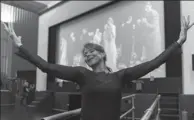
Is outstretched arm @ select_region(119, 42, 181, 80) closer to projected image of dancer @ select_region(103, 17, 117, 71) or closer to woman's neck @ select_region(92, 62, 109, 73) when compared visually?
woman's neck @ select_region(92, 62, 109, 73)

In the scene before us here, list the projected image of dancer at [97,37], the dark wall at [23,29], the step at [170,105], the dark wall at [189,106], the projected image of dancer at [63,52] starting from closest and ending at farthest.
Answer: the dark wall at [189,106]
the step at [170,105]
the dark wall at [23,29]
the projected image of dancer at [97,37]
the projected image of dancer at [63,52]

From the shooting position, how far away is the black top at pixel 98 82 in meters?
0.78

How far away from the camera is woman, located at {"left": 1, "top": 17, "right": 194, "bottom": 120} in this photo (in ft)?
2.55

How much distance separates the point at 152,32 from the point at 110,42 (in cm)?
120

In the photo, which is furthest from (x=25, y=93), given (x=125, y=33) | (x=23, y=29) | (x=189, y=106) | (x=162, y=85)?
(x=189, y=106)

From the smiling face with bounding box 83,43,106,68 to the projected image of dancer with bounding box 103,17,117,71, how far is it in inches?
163

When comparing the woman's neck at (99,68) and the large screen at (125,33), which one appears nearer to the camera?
the woman's neck at (99,68)

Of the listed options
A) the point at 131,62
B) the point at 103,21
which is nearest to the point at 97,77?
the point at 131,62

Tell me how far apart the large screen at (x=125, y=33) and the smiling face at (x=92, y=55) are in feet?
9.02

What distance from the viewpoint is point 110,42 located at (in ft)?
17.1

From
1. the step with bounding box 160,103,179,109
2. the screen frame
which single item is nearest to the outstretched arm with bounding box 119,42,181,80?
the step with bounding box 160,103,179,109

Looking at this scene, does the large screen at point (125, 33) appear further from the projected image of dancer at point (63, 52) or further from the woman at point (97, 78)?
the woman at point (97, 78)

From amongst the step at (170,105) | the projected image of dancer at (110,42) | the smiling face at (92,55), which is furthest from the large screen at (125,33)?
the smiling face at (92,55)

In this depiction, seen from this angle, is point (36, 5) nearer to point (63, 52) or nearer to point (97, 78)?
point (63, 52)
